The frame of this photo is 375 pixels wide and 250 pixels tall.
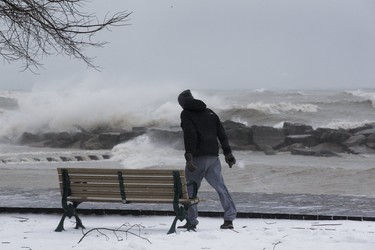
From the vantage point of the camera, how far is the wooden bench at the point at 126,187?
7.76 m

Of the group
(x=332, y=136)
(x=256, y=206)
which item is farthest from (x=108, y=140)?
(x=256, y=206)

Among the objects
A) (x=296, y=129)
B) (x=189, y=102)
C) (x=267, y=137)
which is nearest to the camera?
(x=189, y=102)

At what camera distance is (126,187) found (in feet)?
26.0

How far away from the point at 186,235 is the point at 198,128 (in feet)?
3.87

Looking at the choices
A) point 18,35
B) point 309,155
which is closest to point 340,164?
point 309,155

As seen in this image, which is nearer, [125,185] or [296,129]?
[125,185]

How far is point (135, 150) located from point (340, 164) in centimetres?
811

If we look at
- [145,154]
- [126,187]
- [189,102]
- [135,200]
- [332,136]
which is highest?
[189,102]

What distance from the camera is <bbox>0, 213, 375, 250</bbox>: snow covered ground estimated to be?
22.8 ft

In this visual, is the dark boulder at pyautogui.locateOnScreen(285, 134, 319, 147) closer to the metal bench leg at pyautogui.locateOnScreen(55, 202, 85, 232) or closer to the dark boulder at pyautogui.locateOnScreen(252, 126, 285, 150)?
the dark boulder at pyautogui.locateOnScreen(252, 126, 285, 150)

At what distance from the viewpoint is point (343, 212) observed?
938 centimetres

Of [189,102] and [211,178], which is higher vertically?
[189,102]

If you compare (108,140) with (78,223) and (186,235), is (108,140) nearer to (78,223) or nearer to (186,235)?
(78,223)

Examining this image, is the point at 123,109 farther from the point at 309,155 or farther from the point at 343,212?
the point at 343,212
